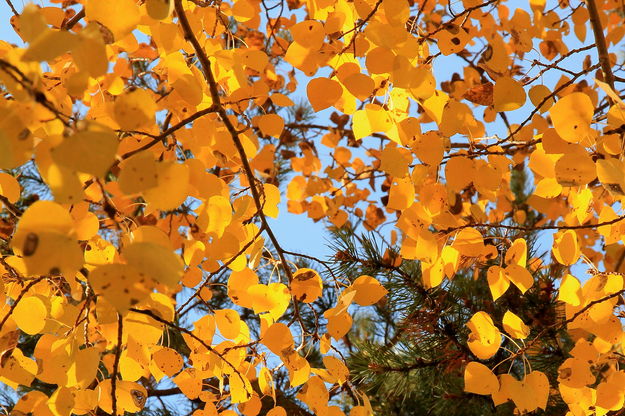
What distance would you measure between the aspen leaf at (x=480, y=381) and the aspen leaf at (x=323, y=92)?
40 cm

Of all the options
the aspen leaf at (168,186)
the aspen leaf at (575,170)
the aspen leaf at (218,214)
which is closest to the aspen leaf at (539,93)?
the aspen leaf at (575,170)

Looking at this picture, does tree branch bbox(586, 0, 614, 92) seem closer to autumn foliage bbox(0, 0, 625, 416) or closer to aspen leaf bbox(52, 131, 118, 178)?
autumn foliage bbox(0, 0, 625, 416)

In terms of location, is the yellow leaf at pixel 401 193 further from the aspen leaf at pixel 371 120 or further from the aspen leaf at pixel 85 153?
the aspen leaf at pixel 85 153

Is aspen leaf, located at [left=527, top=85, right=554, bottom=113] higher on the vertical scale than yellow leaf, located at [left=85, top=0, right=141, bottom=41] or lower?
higher

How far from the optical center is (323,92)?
33.3 inches

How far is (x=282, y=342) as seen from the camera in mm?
845

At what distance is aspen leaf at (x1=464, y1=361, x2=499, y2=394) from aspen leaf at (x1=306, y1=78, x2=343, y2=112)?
1.32 feet

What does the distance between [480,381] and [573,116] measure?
37 cm

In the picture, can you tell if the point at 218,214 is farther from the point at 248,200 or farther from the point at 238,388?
the point at 238,388

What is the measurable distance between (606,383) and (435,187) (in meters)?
0.36

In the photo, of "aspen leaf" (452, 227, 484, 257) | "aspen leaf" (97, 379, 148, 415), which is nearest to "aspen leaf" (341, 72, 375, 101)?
"aspen leaf" (452, 227, 484, 257)

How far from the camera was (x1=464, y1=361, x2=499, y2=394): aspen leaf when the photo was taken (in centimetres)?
87

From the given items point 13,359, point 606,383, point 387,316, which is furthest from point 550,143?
point 387,316

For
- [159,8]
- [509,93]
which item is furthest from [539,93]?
[159,8]
